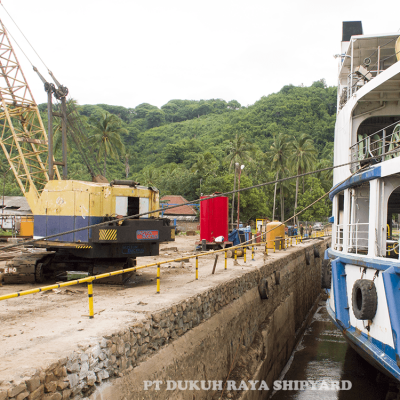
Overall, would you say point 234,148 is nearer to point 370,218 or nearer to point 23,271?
point 23,271

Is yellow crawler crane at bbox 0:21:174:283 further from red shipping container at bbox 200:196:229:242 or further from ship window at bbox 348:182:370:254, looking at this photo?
red shipping container at bbox 200:196:229:242

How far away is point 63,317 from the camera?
5703 mm

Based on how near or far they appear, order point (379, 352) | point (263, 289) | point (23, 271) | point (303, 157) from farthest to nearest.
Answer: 1. point (303, 157)
2. point (263, 289)
3. point (23, 271)
4. point (379, 352)

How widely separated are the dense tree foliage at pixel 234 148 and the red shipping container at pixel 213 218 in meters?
26.6

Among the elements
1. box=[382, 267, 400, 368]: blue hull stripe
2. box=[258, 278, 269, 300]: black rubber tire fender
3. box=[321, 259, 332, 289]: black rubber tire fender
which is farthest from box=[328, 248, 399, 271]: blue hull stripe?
box=[258, 278, 269, 300]: black rubber tire fender

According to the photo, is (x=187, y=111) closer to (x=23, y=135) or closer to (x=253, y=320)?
(x=23, y=135)

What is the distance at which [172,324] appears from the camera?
241 inches

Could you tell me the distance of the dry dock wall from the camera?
4.00 meters

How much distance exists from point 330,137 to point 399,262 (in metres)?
84.0

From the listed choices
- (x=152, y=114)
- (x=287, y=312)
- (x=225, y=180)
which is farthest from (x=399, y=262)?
(x=152, y=114)

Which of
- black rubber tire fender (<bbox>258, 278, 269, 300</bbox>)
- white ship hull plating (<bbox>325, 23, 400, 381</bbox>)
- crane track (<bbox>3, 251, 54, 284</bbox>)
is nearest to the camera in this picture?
white ship hull plating (<bbox>325, 23, 400, 381</bbox>)

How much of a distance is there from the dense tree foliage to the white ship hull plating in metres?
35.6

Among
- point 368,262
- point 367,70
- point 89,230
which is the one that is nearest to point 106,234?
point 89,230

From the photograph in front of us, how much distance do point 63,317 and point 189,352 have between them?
208cm
